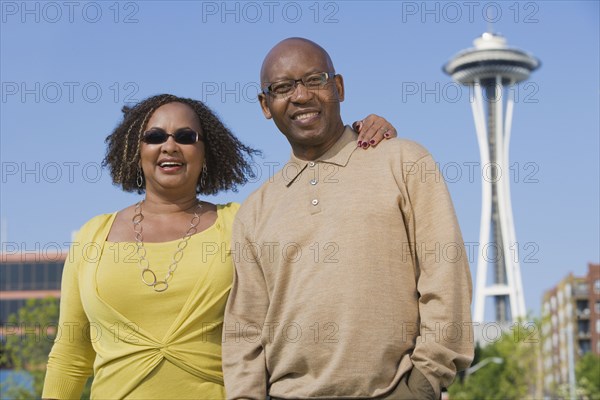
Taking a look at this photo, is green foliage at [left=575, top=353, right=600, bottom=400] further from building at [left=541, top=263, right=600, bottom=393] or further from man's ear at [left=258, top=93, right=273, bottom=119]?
man's ear at [left=258, top=93, right=273, bottom=119]

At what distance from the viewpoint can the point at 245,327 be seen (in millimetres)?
4012

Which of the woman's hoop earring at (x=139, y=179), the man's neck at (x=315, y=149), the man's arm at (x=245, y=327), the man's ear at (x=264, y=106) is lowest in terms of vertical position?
the man's arm at (x=245, y=327)

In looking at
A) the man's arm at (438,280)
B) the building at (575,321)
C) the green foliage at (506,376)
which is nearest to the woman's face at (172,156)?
the man's arm at (438,280)

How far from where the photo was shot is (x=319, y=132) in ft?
13.2

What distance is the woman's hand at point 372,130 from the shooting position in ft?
13.3

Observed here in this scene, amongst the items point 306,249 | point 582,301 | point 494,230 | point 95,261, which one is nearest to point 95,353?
point 95,261

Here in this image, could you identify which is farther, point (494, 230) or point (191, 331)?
point (494, 230)

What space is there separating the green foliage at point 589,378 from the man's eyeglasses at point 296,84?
5370 centimetres

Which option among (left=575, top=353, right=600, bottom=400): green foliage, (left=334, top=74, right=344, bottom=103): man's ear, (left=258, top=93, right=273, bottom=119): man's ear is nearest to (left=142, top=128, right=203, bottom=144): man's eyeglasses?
(left=258, top=93, right=273, bottom=119): man's ear

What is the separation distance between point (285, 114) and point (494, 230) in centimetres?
9009

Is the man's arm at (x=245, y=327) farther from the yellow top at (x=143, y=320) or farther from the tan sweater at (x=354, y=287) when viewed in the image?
the yellow top at (x=143, y=320)

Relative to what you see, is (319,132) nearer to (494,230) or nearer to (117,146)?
(117,146)

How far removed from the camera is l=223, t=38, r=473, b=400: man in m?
3.69

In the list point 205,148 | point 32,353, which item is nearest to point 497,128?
point 32,353
